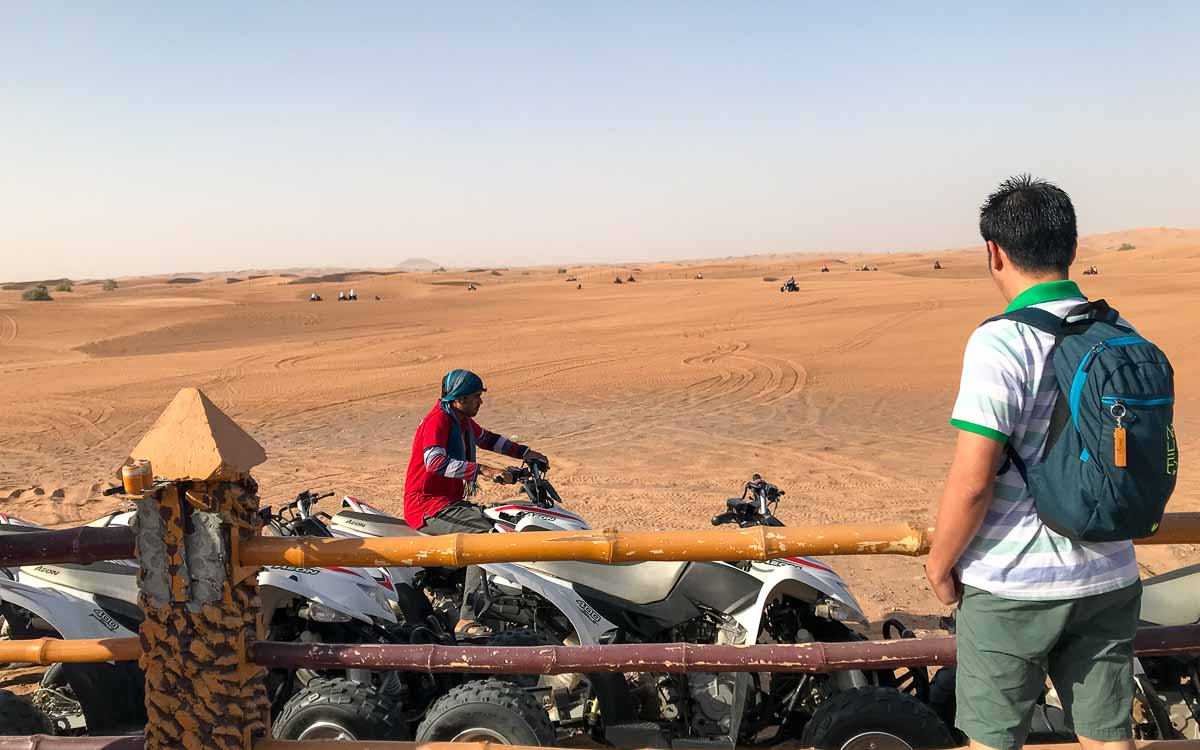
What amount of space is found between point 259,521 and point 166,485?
359 millimetres

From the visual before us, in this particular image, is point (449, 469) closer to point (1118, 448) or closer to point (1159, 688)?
point (1159, 688)

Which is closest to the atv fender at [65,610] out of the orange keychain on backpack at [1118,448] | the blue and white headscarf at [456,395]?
the blue and white headscarf at [456,395]

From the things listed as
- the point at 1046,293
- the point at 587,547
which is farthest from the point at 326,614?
the point at 1046,293

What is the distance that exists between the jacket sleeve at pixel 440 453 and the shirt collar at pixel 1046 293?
13.7ft

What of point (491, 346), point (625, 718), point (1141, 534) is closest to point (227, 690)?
point (625, 718)

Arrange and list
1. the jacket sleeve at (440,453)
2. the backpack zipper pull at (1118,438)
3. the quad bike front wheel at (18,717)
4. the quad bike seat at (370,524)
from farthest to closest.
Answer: the jacket sleeve at (440,453), the quad bike seat at (370,524), the quad bike front wheel at (18,717), the backpack zipper pull at (1118,438)

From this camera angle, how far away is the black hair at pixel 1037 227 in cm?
213

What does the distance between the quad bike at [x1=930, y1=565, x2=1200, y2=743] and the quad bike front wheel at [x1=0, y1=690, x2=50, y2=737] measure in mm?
3811

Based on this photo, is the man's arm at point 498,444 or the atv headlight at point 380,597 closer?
the atv headlight at point 380,597

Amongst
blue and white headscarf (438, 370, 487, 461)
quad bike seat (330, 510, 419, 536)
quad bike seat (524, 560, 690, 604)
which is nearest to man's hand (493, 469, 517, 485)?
blue and white headscarf (438, 370, 487, 461)

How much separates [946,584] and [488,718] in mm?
2210

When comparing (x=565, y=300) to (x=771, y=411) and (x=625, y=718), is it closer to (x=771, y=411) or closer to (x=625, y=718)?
(x=771, y=411)

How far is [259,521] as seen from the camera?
114 inches

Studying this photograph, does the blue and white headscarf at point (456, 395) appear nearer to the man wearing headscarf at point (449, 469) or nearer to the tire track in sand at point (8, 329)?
the man wearing headscarf at point (449, 469)
